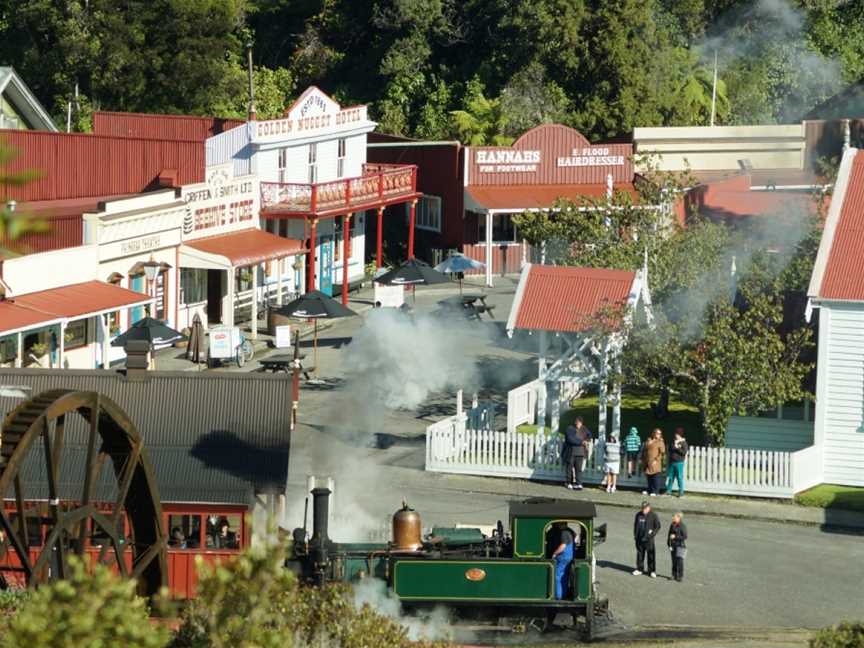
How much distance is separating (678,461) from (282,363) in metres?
10.8

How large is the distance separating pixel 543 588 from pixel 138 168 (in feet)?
85.9

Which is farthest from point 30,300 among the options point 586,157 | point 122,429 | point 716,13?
point 716,13

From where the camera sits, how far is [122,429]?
21.6m

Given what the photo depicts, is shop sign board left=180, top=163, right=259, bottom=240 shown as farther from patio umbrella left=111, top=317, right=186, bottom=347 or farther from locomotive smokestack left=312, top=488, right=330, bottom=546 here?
locomotive smokestack left=312, top=488, right=330, bottom=546

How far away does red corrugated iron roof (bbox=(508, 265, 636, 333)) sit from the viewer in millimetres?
33031

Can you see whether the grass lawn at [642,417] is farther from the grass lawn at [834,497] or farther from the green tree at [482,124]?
the green tree at [482,124]

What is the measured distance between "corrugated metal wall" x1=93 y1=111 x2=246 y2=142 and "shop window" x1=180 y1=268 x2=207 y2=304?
8671 mm

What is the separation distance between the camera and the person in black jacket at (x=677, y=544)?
26.5 metres

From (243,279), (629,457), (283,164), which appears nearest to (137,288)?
(243,279)

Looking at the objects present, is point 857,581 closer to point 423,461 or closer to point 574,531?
point 574,531

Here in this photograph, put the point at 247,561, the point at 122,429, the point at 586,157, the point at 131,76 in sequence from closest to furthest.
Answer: the point at 247,561 < the point at 122,429 < the point at 586,157 < the point at 131,76

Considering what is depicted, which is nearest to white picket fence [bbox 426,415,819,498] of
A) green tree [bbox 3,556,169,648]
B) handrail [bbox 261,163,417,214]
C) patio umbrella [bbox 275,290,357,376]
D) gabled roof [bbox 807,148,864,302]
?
gabled roof [bbox 807,148,864,302]

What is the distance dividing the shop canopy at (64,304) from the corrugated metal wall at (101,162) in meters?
6.84

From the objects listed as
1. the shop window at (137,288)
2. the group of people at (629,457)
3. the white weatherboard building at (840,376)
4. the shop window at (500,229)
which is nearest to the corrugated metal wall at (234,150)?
the shop window at (137,288)
